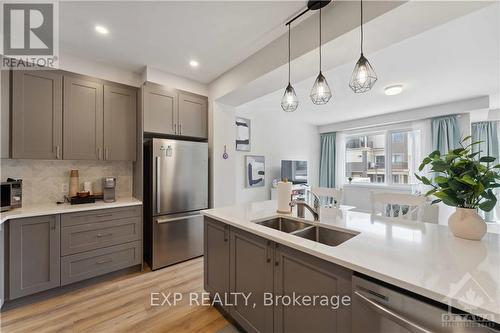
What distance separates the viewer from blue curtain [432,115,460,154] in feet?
13.8

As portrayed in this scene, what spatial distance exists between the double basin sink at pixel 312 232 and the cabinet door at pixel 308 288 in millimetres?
293

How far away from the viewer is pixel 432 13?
1.37 meters

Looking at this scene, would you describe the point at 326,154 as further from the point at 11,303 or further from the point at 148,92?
the point at 11,303

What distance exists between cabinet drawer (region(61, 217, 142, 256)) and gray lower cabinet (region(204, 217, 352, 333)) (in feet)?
3.98

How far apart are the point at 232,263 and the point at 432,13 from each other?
2210 millimetres

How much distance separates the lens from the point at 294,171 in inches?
208

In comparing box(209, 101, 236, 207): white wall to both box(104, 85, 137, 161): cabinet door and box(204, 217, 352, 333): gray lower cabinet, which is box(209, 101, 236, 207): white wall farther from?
box(204, 217, 352, 333): gray lower cabinet

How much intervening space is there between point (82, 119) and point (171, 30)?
1.46 m

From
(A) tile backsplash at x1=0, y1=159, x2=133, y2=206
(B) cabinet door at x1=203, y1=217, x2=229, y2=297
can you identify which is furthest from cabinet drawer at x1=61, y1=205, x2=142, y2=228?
(B) cabinet door at x1=203, y1=217, x2=229, y2=297

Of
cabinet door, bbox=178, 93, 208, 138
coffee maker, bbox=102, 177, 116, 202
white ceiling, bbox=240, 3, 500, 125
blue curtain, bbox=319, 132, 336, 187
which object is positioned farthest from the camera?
blue curtain, bbox=319, 132, 336, 187

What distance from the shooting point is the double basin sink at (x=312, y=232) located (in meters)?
1.51

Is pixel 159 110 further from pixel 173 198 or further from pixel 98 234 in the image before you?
pixel 98 234

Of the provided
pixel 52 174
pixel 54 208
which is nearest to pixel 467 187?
pixel 54 208

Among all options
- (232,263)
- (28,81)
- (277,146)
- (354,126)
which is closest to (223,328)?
(232,263)
